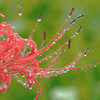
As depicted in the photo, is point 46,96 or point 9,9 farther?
point 9,9

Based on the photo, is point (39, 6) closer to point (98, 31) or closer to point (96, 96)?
point (98, 31)

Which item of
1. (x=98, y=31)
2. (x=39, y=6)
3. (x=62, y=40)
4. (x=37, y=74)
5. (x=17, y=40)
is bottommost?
(x=37, y=74)

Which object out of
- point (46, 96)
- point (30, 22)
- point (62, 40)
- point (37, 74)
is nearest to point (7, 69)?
point (37, 74)

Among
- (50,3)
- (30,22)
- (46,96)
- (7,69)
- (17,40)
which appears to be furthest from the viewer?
(50,3)

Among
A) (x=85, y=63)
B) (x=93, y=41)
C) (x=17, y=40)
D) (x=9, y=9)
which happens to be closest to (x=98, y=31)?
(x=93, y=41)

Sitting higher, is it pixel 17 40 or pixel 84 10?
pixel 84 10

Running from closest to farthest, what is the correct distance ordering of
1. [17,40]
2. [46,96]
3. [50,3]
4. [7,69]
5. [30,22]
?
[7,69], [17,40], [46,96], [30,22], [50,3]

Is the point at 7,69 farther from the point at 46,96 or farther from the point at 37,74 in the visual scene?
the point at 46,96
